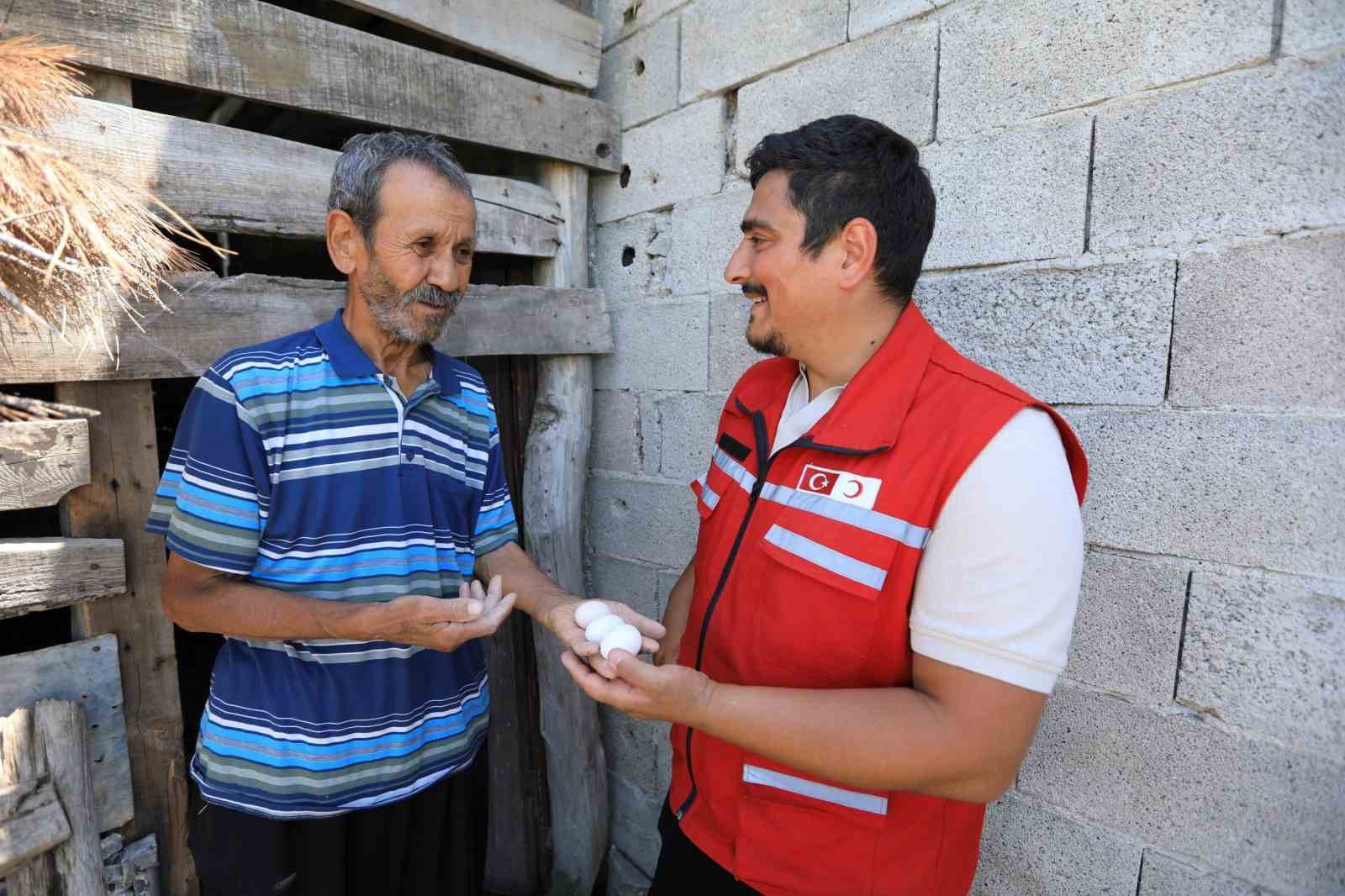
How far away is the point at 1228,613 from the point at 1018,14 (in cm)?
149

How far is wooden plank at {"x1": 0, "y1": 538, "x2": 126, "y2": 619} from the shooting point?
5.85ft

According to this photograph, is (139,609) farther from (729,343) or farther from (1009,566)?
(1009,566)

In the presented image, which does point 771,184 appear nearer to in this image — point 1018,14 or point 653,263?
point 1018,14

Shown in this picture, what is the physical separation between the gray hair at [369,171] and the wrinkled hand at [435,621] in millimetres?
900

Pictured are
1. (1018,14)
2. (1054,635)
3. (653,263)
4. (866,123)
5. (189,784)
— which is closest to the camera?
(1054,635)

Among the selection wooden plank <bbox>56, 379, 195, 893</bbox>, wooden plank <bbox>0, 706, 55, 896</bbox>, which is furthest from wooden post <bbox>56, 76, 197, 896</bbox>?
wooden plank <bbox>0, 706, 55, 896</bbox>

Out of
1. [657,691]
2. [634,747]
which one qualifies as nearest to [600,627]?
[657,691]

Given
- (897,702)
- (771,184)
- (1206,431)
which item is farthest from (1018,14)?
(897,702)

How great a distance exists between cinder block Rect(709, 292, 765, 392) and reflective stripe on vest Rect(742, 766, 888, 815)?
4.70ft

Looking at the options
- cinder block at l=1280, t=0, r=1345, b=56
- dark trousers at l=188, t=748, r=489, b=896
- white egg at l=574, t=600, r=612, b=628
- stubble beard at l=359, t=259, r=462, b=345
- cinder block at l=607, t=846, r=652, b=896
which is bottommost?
cinder block at l=607, t=846, r=652, b=896

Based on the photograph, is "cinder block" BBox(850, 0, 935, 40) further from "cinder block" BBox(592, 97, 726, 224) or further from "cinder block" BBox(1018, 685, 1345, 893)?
"cinder block" BBox(1018, 685, 1345, 893)

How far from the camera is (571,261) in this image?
2984 mm

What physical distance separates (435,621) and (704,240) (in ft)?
5.65

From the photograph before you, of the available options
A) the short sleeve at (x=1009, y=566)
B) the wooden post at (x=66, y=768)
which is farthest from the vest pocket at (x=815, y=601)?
the wooden post at (x=66, y=768)
